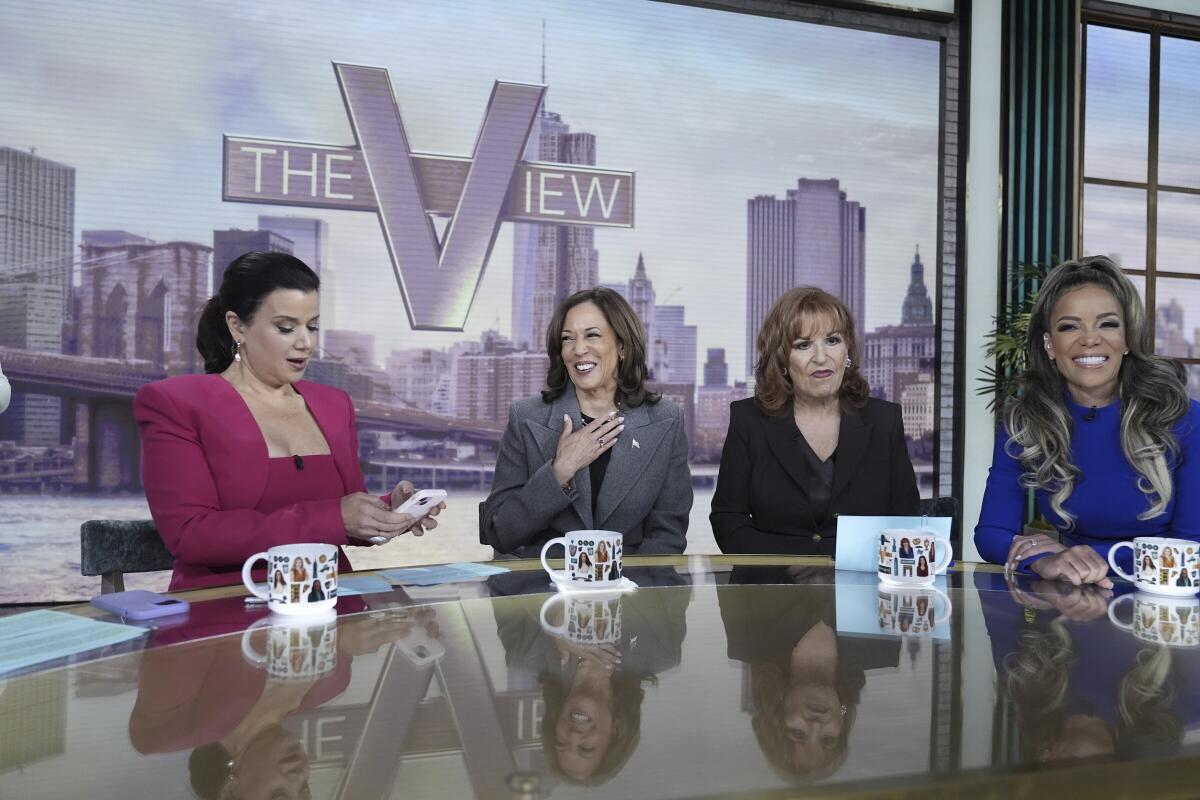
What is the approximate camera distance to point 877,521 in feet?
5.25

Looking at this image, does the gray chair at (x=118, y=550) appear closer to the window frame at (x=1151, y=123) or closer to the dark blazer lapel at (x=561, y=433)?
the dark blazer lapel at (x=561, y=433)

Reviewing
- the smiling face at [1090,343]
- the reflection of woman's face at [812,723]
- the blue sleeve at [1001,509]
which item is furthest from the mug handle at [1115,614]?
the smiling face at [1090,343]

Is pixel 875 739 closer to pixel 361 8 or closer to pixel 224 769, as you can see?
pixel 224 769

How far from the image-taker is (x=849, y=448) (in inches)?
90.4

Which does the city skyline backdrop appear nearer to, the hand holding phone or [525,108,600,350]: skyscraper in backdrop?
[525,108,600,350]: skyscraper in backdrop

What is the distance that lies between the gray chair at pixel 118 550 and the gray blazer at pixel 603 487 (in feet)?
2.30

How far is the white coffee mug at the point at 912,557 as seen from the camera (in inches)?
57.2

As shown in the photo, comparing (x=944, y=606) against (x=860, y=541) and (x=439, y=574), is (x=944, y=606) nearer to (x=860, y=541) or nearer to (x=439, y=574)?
(x=860, y=541)

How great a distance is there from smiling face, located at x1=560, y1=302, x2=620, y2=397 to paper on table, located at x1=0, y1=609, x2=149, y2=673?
1.36 meters

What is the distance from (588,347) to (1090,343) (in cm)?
113

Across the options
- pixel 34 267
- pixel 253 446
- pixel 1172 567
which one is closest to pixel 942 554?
pixel 1172 567

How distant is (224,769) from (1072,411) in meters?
1.88

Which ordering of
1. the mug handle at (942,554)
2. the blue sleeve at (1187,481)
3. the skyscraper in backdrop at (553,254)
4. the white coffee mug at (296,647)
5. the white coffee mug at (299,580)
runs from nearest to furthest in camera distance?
the white coffee mug at (296,647)
the white coffee mug at (299,580)
the mug handle at (942,554)
the blue sleeve at (1187,481)
the skyscraper in backdrop at (553,254)

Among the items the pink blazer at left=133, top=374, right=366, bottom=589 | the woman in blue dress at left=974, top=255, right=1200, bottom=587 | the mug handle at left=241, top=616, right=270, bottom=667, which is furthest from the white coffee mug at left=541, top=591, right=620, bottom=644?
the woman in blue dress at left=974, top=255, right=1200, bottom=587
